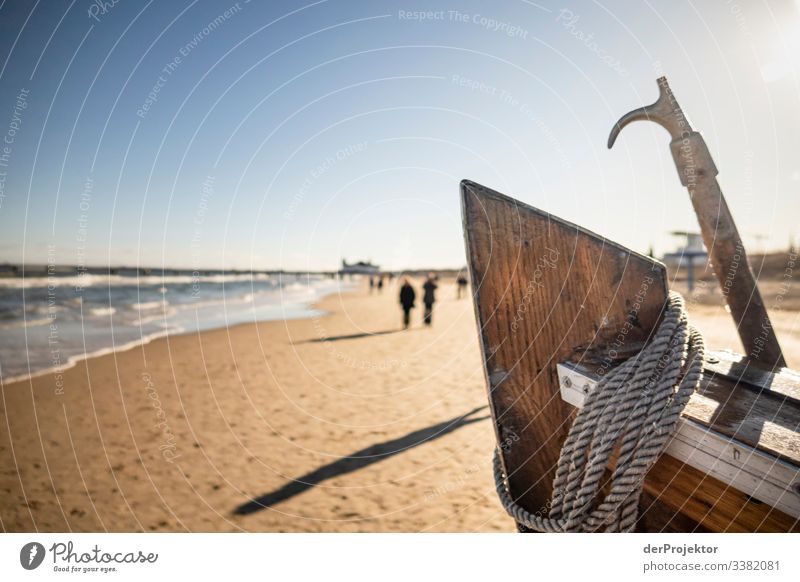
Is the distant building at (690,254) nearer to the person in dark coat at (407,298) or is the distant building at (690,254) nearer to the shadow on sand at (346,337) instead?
the person in dark coat at (407,298)

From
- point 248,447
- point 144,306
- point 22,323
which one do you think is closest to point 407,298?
point 248,447

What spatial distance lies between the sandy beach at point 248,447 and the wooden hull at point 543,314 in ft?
8.80

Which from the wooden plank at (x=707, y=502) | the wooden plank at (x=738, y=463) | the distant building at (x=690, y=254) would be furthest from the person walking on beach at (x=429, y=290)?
the wooden plank at (x=738, y=463)

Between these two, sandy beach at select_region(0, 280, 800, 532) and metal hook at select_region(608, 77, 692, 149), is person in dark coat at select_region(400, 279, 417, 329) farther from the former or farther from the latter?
metal hook at select_region(608, 77, 692, 149)

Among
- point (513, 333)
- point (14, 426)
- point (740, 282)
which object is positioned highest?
point (740, 282)

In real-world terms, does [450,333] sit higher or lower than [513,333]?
lower

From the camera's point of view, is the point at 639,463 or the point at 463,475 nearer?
the point at 639,463

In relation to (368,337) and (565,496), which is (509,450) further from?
(368,337)

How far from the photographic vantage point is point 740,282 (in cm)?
211

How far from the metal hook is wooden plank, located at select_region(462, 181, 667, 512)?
87 centimetres

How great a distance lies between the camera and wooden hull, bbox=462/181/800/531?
167cm

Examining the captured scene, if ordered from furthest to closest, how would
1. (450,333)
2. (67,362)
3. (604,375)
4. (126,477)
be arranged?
(450,333) < (67,362) < (126,477) < (604,375)
